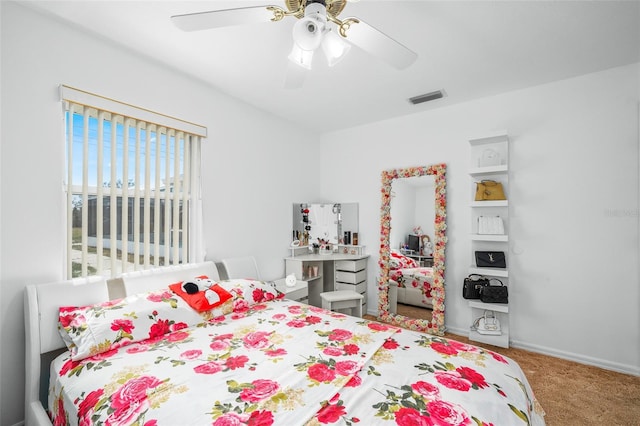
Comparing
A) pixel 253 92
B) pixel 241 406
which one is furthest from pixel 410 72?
pixel 241 406

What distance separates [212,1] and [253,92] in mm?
1261

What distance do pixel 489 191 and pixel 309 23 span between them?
257 centimetres

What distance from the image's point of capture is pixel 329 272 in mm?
4074

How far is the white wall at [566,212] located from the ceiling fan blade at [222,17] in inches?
104

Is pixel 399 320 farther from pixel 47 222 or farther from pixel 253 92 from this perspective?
pixel 47 222

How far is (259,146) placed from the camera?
3455 millimetres

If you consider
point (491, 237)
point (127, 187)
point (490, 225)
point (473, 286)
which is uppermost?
point (127, 187)

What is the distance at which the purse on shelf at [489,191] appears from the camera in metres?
3.01

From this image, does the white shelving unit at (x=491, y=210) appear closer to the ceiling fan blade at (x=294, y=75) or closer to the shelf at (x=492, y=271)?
the shelf at (x=492, y=271)

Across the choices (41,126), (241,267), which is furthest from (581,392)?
(41,126)

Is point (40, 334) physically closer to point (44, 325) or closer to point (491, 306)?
point (44, 325)

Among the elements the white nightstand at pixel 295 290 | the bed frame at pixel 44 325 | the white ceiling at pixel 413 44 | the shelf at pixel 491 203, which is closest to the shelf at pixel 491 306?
the shelf at pixel 491 203

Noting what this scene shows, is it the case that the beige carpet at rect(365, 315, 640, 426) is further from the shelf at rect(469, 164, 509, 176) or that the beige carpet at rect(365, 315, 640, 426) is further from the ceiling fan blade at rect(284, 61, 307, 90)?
the ceiling fan blade at rect(284, 61, 307, 90)

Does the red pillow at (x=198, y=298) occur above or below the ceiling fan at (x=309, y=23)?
below
